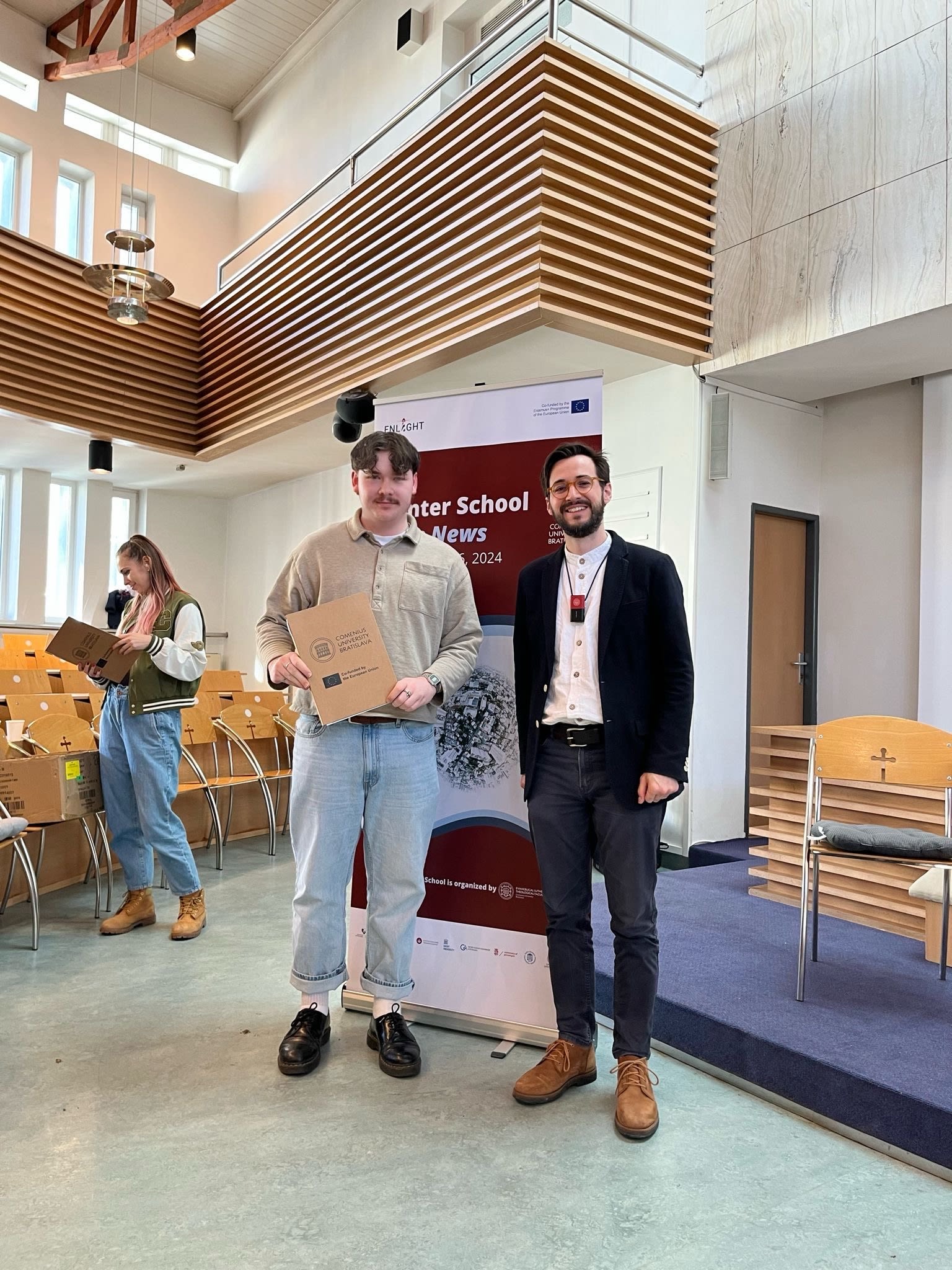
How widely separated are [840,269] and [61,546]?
34.5ft

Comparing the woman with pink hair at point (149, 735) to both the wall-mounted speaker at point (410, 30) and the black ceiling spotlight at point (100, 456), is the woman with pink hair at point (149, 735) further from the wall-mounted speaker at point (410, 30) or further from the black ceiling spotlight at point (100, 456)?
the wall-mounted speaker at point (410, 30)

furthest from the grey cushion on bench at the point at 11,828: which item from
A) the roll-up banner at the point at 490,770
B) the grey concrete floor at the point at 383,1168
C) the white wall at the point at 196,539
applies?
the white wall at the point at 196,539

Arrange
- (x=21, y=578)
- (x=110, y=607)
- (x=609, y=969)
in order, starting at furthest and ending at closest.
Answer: (x=21, y=578) < (x=110, y=607) < (x=609, y=969)

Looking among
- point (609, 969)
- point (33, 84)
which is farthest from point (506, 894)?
point (33, 84)

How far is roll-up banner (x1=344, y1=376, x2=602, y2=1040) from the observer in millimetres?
2822

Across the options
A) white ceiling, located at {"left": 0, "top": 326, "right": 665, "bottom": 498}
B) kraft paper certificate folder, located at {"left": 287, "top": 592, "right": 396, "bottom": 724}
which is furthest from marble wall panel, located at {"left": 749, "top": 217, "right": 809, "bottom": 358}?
kraft paper certificate folder, located at {"left": 287, "top": 592, "right": 396, "bottom": 724}

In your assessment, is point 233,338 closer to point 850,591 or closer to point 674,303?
point 674,303

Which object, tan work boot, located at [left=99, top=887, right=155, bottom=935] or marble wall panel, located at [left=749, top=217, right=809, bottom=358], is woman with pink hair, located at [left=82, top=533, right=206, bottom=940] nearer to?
tan work boot, located at [left=99, top=887, right=155, bottom=935]

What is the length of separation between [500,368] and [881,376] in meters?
2.48

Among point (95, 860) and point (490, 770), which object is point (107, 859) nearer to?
point (95, 860)

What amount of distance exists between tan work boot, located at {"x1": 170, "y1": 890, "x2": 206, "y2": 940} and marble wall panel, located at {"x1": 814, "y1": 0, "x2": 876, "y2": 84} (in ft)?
18.0

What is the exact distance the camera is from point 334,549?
2666mm

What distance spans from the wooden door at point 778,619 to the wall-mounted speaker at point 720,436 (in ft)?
1.81

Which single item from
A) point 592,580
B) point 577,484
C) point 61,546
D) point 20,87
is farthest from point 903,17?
point 61,546
